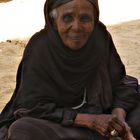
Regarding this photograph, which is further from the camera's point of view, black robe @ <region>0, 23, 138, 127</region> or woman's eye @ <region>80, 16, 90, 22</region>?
black robe @ <region>0, 23, 138, 127</region>

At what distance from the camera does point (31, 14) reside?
13320mm

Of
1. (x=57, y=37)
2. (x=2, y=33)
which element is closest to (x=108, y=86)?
(x=57, y=37)

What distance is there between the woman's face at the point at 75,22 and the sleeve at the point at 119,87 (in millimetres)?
465

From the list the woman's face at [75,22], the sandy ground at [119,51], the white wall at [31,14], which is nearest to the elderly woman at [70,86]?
the woman's face at [75,22]

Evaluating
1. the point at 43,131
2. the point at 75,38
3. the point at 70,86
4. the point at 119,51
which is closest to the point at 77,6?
the point at 75,38

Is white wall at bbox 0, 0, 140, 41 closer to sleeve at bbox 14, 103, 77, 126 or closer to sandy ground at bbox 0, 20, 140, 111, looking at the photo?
sandy ground at bbox 0, 20, 140, 111

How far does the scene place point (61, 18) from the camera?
4047 millimetres

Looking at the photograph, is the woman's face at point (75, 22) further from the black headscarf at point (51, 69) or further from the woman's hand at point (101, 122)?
the woman's hand at point (101, 122)

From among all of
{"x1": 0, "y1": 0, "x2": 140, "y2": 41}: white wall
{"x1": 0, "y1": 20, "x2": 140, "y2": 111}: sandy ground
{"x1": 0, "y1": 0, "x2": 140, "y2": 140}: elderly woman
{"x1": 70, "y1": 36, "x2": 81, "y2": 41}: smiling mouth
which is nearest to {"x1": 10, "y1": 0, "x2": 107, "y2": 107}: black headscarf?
{"x1": 0, "y1": 0, "x2": 140, "y2": 140}: elderly woman

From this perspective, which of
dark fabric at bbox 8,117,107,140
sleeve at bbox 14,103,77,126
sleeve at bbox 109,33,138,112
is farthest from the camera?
sleeve at bbox 109,33,138,112

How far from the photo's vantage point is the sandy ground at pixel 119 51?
26.1 ft

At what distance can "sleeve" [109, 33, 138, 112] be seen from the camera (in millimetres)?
4492

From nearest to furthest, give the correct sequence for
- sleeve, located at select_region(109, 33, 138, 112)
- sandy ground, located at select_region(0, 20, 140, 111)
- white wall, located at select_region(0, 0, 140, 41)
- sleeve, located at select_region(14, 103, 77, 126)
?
sleeve, located at select_region(14, 103, 77, 126) → sleeve, located at select_region(109, 33, 138, 112) → sandy ground, located at select_region(0, 20, 140, 111) → white wall, located at select_region(0, 0, 140, 41)

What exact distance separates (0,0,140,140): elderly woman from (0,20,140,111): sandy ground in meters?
2.87
